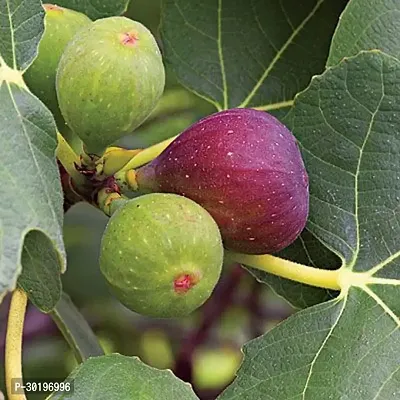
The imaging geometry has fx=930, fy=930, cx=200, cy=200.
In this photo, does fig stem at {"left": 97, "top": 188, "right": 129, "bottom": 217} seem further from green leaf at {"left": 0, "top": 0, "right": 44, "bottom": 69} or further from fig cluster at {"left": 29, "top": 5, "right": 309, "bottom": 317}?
green leaf at {"left": 0, "top": 0, "right": 44, "bottom": 69}

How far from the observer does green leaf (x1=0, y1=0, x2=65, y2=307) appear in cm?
77

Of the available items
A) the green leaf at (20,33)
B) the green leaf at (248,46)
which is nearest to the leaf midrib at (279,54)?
the green leaf at (248,46)

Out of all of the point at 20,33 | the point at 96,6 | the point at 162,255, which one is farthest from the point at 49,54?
the point at 162,255

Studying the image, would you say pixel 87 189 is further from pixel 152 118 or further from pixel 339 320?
pixel 152 118

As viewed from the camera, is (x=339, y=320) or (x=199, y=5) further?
(x=199, y=5)

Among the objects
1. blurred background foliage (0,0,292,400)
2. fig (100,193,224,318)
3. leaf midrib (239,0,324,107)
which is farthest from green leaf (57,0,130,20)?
blurred background foliage (0,0,292,400)

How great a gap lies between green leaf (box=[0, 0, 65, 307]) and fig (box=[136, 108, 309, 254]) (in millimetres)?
145

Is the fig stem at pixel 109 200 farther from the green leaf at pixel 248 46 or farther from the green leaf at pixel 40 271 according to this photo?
the green leaf at pixel 248 46

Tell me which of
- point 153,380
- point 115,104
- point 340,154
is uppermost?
point 115,104

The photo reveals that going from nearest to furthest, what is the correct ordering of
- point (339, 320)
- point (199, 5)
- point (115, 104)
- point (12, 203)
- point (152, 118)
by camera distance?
point (12, 203) < point (115, 104) < point (339, 320) < point (199, 5) < point (152, 118)

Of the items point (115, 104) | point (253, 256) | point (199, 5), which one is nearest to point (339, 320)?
point (253, 256)

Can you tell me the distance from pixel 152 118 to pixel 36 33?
0.95 metres

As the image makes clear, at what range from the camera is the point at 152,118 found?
1877 mm

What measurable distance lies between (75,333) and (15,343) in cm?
36
